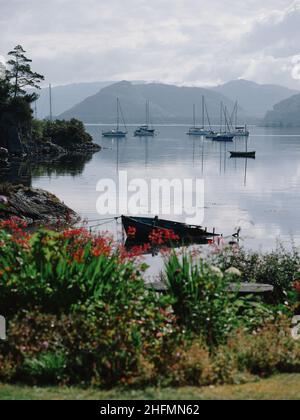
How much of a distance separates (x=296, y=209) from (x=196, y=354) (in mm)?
54883

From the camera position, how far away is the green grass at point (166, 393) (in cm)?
905

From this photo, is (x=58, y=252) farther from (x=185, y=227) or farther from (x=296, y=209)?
(x=296, y=209)

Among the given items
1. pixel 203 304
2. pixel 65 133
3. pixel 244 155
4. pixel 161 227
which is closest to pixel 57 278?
pixel 203 304

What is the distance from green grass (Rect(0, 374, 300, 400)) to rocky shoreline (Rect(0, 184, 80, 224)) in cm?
4254

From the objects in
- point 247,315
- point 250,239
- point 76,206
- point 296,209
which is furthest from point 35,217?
point 247,315

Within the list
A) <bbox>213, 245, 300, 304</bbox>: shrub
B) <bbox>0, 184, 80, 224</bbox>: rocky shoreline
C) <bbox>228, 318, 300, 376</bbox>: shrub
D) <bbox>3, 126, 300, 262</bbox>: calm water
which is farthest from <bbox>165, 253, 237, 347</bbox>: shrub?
<bbox>0, 184, 80, 224</bbox>: rocky shoreline

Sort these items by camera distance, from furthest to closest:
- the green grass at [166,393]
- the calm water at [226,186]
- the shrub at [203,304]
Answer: the calm water at [226,186] < the shrub at [203,304] < the green grass at [166,393]

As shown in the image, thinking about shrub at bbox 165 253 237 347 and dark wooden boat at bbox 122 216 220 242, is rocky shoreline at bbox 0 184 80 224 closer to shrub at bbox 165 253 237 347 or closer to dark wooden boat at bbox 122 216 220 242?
dark wooden boat at bbox 122 216 220 242

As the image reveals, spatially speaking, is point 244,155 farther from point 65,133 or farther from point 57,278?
point 57,278

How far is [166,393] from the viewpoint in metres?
9.20

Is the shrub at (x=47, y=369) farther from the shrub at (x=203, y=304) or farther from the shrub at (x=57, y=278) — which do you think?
the shrub at (x=203, y=304)


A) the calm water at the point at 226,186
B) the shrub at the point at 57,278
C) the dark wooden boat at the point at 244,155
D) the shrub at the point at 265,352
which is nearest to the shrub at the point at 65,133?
the calm water at the point at 226,186

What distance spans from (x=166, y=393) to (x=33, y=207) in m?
46.7

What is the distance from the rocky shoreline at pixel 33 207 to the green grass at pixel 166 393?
42.5 metres
